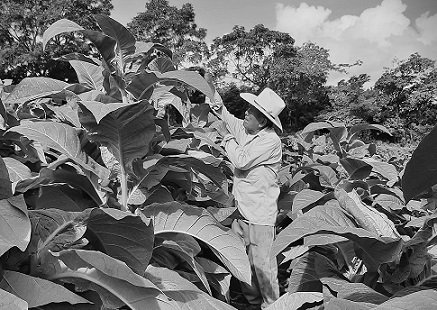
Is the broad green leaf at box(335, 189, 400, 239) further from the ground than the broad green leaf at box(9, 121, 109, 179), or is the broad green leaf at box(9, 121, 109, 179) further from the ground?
the broad green leaf at box(9, 121, 109, 179)

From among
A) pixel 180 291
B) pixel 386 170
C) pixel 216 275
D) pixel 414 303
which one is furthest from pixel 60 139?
pixel 386 170

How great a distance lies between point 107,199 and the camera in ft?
5.84

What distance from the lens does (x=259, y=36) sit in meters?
31.8

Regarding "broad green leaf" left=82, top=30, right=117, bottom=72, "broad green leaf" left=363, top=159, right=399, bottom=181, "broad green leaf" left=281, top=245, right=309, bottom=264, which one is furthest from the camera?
"broad green leaf" left=363, top=159, right=399, bottom=181

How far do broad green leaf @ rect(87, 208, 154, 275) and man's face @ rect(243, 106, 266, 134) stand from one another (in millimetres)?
1923

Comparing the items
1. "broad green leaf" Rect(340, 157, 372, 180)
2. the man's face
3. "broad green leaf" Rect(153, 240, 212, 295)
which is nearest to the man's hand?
the man's face

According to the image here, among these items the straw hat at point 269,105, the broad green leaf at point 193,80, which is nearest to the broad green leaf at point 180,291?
the broad green leaf at point 193,80

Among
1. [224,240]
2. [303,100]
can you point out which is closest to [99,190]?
[224,240]

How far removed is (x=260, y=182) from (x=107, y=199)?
62.0 inches

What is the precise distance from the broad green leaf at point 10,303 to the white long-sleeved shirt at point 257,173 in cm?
219

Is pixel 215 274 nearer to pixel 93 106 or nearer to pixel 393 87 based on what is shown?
pixel 93 106

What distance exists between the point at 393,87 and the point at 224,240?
98.9 ft

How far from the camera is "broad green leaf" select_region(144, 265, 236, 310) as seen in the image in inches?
61.0

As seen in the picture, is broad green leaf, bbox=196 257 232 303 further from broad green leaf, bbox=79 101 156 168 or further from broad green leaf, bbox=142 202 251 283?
broad green leaf, bbox=79 101 156 168
